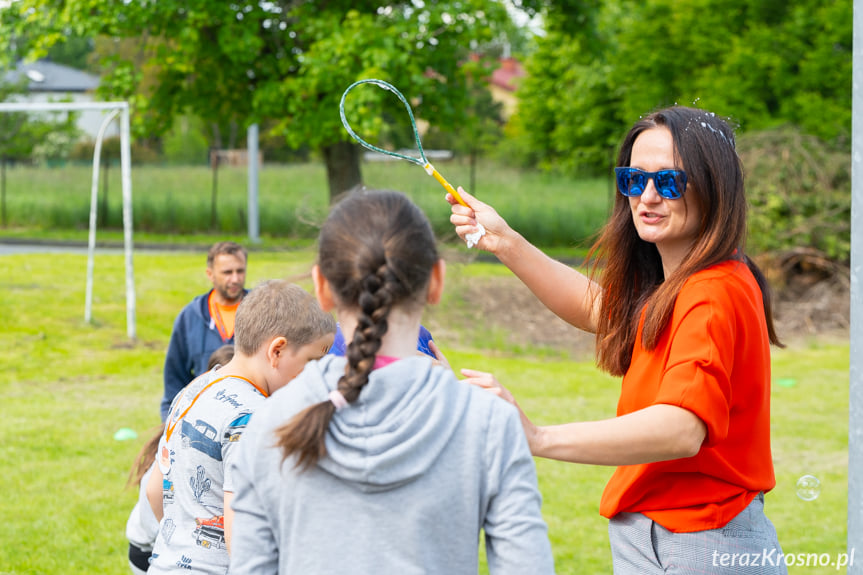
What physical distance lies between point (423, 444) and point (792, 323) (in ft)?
36.4

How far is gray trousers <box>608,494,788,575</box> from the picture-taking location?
6.23 ft

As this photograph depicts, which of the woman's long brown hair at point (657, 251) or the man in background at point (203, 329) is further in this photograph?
the man in background at point (203, 329)

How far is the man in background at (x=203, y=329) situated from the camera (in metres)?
4.69

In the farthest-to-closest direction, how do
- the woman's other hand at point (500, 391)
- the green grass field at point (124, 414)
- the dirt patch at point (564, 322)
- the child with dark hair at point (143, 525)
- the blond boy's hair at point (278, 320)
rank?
the dirt patch at point (564, 322) < the green grass field at point (124, 414) < the child with dark hair at point (143, 525) < the blond boy's hair at point (278, 320) < the woman's other hand at point (500, 391)

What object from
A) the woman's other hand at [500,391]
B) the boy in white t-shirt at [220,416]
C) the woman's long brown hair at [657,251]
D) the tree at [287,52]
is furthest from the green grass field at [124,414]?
the tree at [287,52]

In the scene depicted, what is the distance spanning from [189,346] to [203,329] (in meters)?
0.11

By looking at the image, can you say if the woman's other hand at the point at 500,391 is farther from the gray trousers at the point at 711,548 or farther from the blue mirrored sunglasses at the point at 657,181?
the blue mirrored sunglasses at the point at 657,181

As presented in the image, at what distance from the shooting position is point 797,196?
40.5 ft

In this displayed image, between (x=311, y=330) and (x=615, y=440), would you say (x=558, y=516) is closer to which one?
(x=311, y=330)

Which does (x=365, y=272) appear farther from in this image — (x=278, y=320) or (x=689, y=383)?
(x=278, y=320)

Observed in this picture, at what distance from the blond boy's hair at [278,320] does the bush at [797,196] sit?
421 inches

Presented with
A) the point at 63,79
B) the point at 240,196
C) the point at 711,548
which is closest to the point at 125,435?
the point at 711,548

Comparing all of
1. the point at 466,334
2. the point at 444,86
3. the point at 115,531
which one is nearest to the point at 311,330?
the point at 115,531

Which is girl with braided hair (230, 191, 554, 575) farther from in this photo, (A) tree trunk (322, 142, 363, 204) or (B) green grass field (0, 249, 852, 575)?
(A) tree trunk (322, 142, 363, 204)
